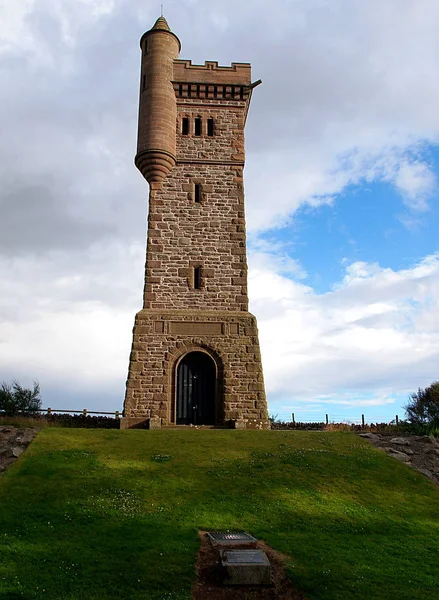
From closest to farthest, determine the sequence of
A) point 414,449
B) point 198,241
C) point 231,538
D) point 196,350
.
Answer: point 231,538 < point 414,449 < point 196,350 < point 198,241

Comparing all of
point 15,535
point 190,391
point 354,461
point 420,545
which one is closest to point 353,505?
point 420,545

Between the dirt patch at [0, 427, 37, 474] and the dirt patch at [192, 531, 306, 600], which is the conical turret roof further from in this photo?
the dirt patch at [192, 531, 306, 600]

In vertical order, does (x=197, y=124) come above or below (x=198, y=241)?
above

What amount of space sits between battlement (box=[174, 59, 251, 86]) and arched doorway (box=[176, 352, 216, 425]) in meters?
14.3

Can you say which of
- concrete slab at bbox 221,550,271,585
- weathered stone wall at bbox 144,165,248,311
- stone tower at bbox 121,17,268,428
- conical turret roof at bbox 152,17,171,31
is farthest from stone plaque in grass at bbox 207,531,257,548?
conical turret roof at bbox 152,17,171,31

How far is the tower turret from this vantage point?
27453mm

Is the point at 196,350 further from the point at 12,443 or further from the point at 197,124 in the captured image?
the point at 197,124

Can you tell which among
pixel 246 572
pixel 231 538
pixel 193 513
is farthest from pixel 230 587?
pixel 193 513

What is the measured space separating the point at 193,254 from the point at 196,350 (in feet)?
15.5

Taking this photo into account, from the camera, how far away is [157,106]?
28.0 m

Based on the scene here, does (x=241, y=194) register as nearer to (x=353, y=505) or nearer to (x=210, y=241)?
(x=210, y=241)

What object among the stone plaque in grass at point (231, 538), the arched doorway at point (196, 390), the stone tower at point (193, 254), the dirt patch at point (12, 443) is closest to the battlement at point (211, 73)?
the stone tower at point (193, 254)

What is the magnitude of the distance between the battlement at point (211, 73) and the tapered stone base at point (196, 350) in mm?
12332

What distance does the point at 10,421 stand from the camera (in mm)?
21781
